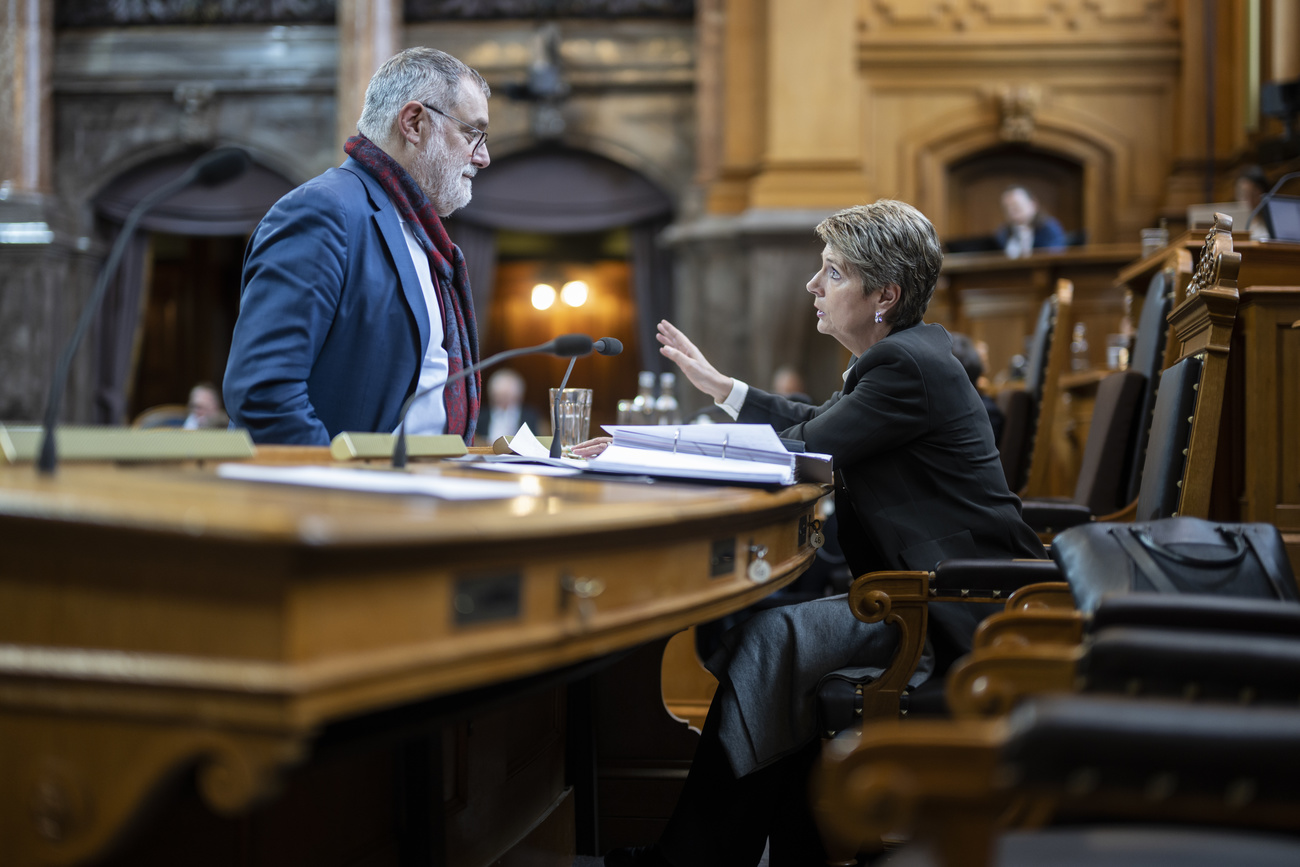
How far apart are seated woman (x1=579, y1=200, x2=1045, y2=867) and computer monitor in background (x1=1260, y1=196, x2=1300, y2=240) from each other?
6.06 ft

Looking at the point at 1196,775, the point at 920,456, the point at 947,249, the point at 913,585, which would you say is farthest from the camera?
the point at 947,249

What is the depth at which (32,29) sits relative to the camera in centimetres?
815

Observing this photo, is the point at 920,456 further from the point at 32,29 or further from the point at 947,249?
the point at 32,29

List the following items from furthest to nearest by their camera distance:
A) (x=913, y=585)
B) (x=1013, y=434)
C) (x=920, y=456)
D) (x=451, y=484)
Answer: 1. (x=1013, y=434)
2. (x=920, y=456)
3. (x=913, y=585)
4. (x=451, y=484)

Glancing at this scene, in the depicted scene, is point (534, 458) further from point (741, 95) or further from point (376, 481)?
point (741, 95)

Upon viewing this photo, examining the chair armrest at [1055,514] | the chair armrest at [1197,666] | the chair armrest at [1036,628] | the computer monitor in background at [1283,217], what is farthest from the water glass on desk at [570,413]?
the computer monitor in background at [1283,217]

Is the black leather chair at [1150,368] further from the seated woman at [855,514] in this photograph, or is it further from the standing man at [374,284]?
the standing man at [374,284]

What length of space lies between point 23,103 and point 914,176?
659 centimetres

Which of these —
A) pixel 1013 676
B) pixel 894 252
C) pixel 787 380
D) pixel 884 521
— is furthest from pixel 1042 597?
pixel 787 380

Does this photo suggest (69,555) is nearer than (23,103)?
Yes

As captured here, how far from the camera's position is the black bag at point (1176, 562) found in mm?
1338

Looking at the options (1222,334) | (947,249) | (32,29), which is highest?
(32,29)

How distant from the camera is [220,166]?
52.0 inches

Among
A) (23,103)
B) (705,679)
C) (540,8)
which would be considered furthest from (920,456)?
(23,103)
